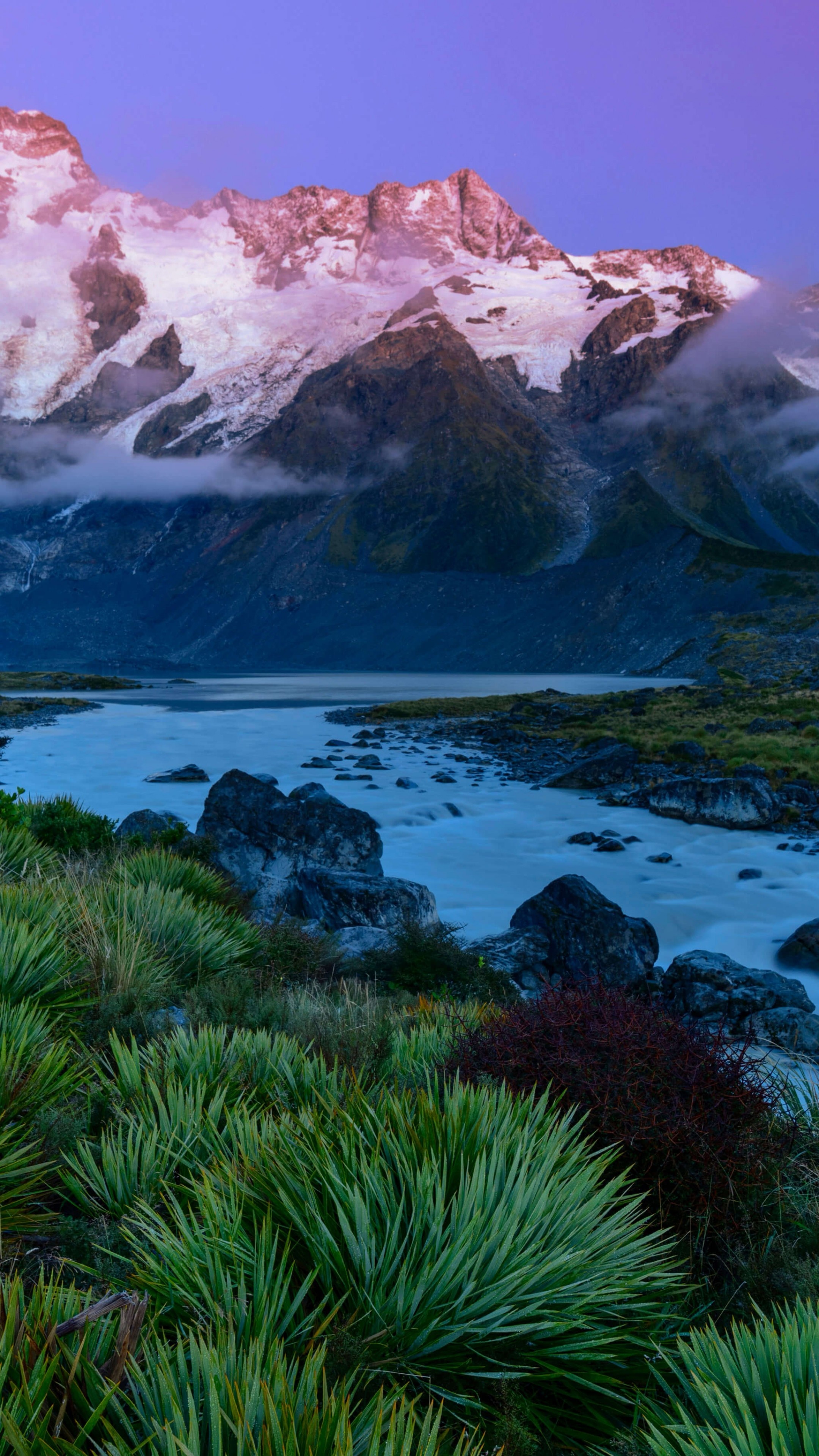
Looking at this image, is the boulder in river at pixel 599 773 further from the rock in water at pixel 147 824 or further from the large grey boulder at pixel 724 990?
the large grey boulder at pixel 724 990

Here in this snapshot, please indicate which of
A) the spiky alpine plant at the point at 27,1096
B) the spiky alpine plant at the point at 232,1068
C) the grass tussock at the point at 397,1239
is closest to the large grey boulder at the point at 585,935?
the grass tussock at the point at 397,1239

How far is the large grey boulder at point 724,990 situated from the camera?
7.61m

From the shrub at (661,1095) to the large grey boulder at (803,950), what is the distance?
845 cm

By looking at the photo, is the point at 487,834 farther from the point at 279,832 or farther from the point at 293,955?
the point at 293,955

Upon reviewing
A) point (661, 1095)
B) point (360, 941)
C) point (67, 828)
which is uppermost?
point (661, 1095)

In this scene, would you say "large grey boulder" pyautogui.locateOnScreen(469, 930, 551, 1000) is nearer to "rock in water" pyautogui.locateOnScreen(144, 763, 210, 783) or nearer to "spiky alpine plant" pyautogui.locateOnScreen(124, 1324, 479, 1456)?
"spiky alpine plant" pyautogui.locateOnScreen(124, 1324, 479, 1456)

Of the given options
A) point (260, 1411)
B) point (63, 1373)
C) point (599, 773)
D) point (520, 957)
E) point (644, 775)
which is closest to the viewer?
point (260, 1411)

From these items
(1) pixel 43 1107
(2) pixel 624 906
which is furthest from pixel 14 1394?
(2) pixel 624 906

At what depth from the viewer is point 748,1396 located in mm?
1794

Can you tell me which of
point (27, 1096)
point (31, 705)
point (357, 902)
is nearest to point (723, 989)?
point (357, 902)

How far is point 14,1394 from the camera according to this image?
4.82ft

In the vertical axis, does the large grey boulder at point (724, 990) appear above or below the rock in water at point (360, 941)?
below

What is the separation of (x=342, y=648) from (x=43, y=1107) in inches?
6204

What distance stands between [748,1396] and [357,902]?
837 centimetres
